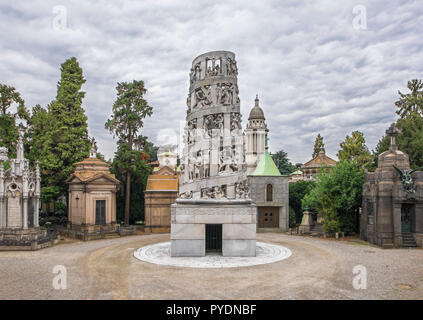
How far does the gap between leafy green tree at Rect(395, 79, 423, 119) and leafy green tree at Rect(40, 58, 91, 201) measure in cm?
3591

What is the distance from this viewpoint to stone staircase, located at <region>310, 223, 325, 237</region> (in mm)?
28391

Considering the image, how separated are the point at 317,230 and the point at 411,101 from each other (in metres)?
20.3

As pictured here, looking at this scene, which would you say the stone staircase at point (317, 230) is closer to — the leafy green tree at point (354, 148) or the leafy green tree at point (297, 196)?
the leafy green tree at point (297, 196)

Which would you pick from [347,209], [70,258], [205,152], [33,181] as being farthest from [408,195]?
[33,181]

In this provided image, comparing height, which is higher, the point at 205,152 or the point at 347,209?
the point at 205,152

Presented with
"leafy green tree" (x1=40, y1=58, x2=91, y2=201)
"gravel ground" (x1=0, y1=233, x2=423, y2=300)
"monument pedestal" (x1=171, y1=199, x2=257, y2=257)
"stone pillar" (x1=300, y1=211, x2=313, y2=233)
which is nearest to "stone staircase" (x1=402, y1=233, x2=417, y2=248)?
"gravel ground" (x1=0, y1=233, x2=423, y2=300)

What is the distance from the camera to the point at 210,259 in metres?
17.3

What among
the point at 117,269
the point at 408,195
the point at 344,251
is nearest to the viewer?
the point at 117,269

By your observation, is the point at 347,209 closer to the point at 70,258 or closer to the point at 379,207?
the point at 379,207

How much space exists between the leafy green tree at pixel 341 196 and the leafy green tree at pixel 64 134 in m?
22.3

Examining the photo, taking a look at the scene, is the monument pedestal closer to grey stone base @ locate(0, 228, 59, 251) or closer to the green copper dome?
grey stone base @ locate(0, 228, 59, 251)
